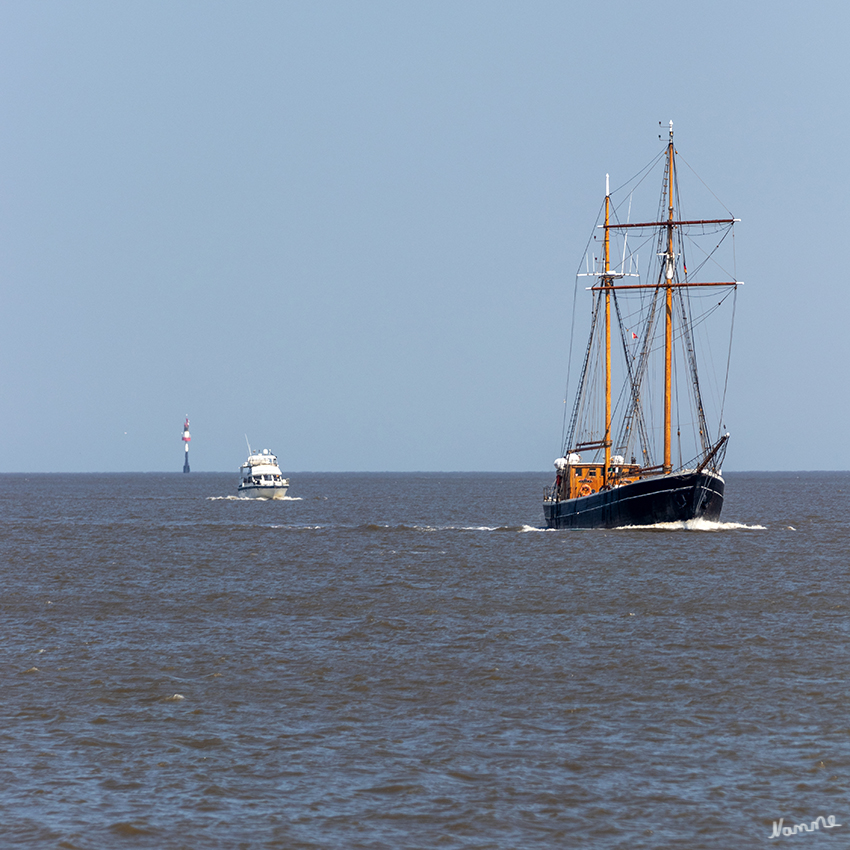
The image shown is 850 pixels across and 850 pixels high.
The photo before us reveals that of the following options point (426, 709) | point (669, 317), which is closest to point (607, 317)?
point (669, 317)

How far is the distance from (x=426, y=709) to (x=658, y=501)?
47.0 metres

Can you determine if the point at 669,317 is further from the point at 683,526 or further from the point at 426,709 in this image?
the point at 426,709

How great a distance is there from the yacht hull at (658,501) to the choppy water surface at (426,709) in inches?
739

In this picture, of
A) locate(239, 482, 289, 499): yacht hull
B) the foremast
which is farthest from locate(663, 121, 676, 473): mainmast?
locate(239, 482, 289, 499): yacht hull

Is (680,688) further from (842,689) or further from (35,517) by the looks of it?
(35,517)

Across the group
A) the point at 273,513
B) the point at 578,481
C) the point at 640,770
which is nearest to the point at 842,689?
the point at 640,770

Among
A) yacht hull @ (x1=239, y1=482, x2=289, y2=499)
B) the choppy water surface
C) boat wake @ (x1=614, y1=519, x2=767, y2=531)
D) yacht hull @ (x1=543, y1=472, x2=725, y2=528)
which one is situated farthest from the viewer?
yacht hull @ (x1=239, y1=482, x2=289, y2=499)

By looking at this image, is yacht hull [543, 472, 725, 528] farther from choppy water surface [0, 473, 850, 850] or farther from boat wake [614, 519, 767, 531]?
choppy water surface [0, 473, 850, 850]

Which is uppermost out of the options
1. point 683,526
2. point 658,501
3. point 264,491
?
point 658,501

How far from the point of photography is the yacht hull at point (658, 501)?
66.3m

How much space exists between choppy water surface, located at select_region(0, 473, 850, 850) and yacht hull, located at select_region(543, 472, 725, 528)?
1876cm

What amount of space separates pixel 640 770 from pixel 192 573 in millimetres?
34355

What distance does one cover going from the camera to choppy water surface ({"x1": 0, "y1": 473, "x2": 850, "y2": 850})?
15.6 meters

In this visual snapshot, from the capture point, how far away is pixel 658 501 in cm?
6694
